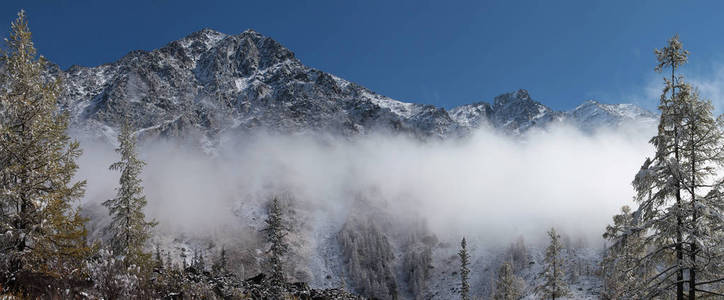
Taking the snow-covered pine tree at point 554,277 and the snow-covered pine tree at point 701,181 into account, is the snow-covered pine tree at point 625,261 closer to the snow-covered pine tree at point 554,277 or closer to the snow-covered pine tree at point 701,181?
the snow-covered pine tree at point 701,181

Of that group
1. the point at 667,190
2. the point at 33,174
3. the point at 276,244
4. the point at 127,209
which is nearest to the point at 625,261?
the point at 667,190

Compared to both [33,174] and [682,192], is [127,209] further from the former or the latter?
[682,192]

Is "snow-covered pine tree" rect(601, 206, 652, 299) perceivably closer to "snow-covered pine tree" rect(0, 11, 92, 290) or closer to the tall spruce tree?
the tall spruce tree

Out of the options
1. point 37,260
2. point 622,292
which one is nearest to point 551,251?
point 622,292

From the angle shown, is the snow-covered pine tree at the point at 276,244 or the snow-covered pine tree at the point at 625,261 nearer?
the snow-covered pine tree at the point at 625,261

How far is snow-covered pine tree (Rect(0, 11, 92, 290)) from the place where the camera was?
11.5m

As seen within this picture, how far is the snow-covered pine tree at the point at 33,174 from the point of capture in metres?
11.5

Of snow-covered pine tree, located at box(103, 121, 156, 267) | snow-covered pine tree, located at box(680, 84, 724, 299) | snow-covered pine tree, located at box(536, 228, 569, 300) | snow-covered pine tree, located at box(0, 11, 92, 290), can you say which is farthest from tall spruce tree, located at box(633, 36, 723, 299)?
snow-covered pine tree, located at box(103, 121, 156, 267)

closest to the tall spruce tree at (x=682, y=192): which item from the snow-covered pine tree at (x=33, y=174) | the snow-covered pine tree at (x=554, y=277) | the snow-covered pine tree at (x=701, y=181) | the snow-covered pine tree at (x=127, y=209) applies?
the snow-covered pine tree at (x=701, y=181)

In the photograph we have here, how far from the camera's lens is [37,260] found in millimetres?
11641

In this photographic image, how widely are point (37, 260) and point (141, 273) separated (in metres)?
3.12

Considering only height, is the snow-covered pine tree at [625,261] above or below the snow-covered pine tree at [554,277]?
above

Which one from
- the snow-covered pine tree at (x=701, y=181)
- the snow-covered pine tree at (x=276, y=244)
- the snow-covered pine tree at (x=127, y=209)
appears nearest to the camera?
the snow-covered pine tree at (x=701, y=181)

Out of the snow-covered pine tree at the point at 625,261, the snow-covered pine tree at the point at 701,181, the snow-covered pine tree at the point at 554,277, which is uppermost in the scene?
the snow-covered pine tree at the point at 701,181
